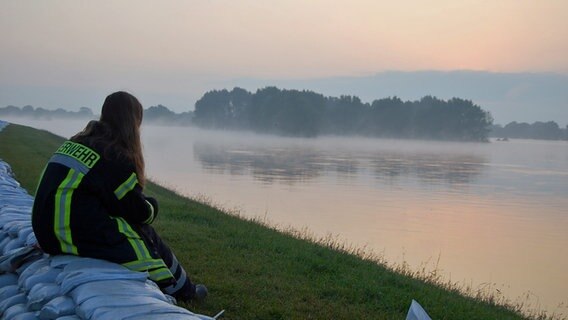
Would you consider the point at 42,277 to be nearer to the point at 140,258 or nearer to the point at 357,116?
the point at 140,258

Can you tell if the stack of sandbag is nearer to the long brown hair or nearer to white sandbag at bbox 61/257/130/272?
white sandbag at bbox 61/257/130/272

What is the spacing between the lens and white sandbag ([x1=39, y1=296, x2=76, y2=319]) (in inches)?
133

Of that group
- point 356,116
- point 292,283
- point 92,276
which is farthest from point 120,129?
point 356,116

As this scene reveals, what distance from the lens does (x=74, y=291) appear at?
3.45m

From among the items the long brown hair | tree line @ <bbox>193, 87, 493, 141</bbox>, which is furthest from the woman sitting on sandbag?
tree line @ <bbox>193, 87, 493, 141</bbox>

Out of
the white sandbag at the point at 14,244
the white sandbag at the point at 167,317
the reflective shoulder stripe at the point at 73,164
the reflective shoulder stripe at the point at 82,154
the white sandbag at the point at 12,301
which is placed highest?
the reflective shoulder stripe at the point at 82,154

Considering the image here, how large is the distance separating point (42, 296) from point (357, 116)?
115281mm

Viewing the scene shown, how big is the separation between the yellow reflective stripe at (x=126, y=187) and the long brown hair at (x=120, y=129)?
8cm

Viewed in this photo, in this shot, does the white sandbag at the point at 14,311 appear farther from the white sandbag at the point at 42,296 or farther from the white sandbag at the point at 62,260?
the white sandbag at the point at 62,260

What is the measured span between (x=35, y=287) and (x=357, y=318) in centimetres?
243

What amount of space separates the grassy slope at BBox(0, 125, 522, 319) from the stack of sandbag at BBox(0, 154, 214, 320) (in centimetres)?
95

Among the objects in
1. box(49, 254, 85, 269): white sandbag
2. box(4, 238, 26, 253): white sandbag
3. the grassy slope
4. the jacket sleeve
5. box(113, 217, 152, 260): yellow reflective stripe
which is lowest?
the grassy slope

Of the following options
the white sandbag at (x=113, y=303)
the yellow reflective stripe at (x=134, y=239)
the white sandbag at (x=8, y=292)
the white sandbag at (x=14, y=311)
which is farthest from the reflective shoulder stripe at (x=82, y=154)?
the white sandbag at (x=8, y=292)

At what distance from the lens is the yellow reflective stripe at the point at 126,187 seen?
3793 millimetres
